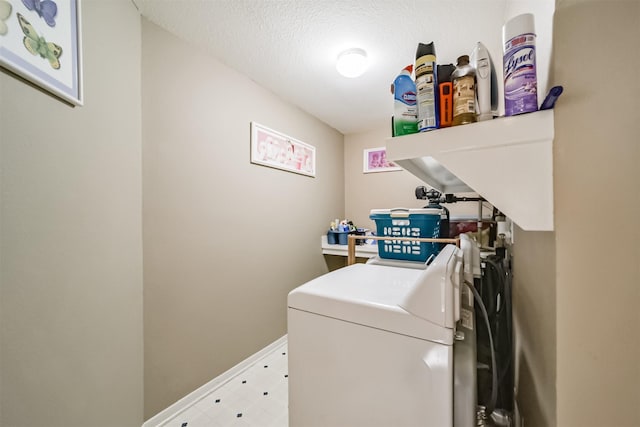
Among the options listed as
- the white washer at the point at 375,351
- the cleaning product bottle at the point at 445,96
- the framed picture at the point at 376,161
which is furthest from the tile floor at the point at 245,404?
the framed picture at the point at 376,161

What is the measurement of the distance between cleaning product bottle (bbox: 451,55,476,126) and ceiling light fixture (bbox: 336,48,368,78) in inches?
53.6

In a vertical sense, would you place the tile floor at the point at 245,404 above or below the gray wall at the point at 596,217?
below

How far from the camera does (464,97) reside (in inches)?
22.3

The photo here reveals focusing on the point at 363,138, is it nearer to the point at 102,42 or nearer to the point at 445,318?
the point at 102,42

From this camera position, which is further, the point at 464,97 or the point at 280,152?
the point at 280,152

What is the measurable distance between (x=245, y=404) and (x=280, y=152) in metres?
2.05

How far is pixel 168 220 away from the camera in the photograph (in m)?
1.51

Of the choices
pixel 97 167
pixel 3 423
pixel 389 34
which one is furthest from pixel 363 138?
pixel 3 423

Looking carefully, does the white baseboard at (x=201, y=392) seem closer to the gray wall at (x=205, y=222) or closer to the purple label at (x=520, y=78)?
the gray wall at (x=205, y=222)

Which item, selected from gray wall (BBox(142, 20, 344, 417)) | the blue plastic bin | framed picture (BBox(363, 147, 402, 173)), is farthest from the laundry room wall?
the blue plastic bin

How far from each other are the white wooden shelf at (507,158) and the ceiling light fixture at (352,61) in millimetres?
1404

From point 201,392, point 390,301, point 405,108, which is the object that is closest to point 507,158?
point 405,108

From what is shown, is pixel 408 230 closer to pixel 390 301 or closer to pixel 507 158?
pixel 390 301

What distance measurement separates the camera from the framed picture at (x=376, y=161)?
3186 millimetres
